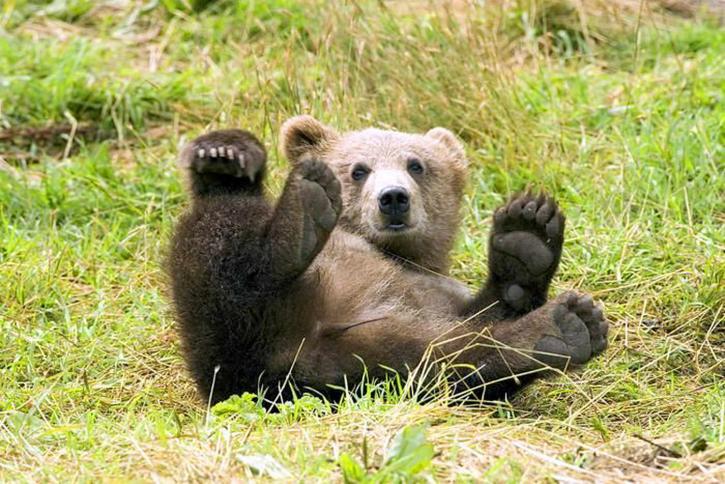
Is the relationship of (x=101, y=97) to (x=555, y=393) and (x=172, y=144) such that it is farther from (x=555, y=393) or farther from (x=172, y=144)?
(x=555, y=393)

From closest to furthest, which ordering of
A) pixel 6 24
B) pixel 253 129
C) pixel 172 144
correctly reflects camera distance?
1. pixel 253 129
2. pixel 172 144
3. pixel 6 24

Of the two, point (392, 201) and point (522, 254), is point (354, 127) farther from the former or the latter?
point (522, 254)

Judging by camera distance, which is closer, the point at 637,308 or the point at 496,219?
the point at 496,219

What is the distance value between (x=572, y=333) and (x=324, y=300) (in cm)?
100

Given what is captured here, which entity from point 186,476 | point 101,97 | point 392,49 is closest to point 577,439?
point 186,476

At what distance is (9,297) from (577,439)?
132 inches

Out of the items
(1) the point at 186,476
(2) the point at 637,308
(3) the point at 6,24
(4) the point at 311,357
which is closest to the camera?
(1) the point at 186,476

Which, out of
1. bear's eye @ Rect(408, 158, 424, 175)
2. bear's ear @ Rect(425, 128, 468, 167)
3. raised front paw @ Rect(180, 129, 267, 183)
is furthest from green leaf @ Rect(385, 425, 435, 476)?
bear's ear @ Rect(425, 128, 468, 167)

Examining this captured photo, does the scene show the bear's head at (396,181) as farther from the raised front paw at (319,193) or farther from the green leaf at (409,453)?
the green leaf at (409,453)

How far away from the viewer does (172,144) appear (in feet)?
28.8

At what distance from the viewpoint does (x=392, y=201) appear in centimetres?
629

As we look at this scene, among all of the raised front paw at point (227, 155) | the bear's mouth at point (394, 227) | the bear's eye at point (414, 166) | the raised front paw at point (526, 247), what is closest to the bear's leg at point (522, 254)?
the raised front paw at point (526, 247)

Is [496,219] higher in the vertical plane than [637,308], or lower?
higher

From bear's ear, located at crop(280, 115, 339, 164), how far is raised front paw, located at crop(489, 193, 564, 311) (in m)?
1.39
